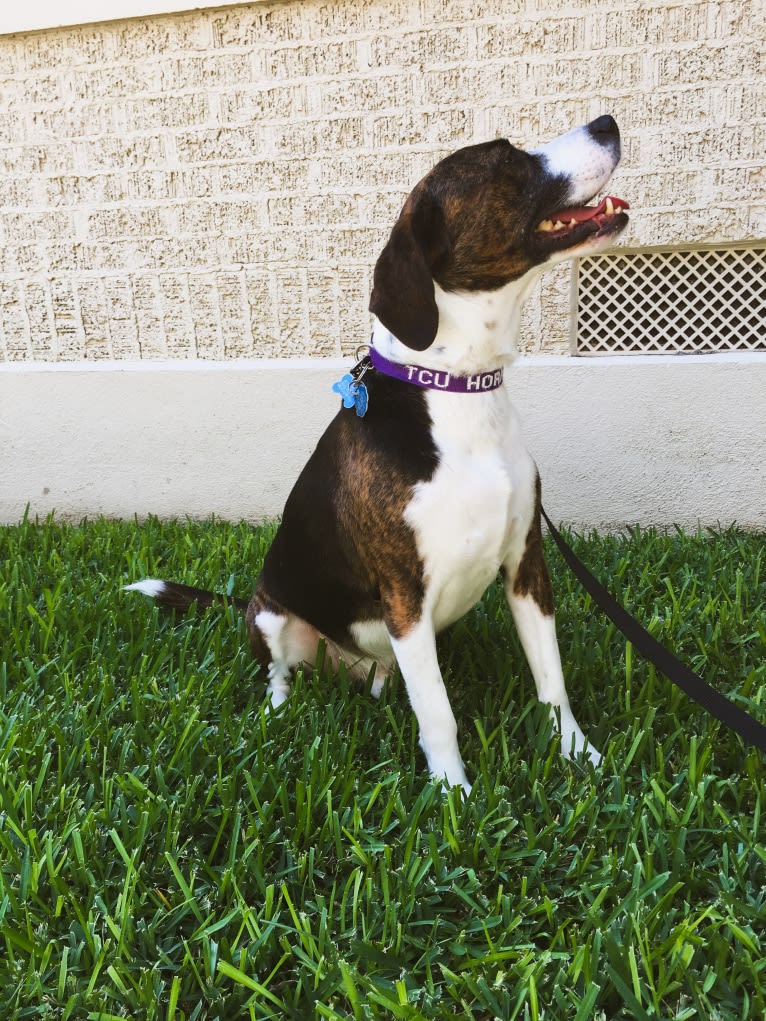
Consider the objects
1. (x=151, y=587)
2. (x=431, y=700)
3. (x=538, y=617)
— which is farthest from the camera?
(x=151, y=587)

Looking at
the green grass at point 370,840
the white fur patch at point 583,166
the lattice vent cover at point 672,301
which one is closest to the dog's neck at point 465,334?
the white fur patch at point 583,166

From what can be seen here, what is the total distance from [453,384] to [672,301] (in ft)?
8.33

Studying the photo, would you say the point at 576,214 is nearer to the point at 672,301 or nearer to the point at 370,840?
the point at 370,840

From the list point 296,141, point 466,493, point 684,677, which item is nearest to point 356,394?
point 466,493

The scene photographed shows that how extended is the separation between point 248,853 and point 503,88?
11.4 ft

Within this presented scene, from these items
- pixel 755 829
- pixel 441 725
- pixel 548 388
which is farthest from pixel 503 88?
pixel 755 829

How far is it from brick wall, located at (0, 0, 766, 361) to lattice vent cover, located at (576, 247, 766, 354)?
167 mm

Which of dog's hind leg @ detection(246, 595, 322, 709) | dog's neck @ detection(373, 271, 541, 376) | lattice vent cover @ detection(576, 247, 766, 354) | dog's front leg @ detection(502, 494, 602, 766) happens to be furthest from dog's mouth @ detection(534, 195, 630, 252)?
lattice vent cover @ detection(576, 247, 766, 354)

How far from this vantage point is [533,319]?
13.7 ft

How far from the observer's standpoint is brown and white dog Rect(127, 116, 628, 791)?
2.08 m

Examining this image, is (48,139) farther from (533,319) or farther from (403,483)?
(403,483)

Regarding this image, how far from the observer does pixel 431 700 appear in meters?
2.17

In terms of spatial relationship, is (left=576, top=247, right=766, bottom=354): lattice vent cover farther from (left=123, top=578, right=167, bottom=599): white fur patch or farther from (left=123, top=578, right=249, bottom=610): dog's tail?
(left=123, top=578, right=167, bottom=599): white fur patch

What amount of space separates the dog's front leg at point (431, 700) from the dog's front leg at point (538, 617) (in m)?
0.32
